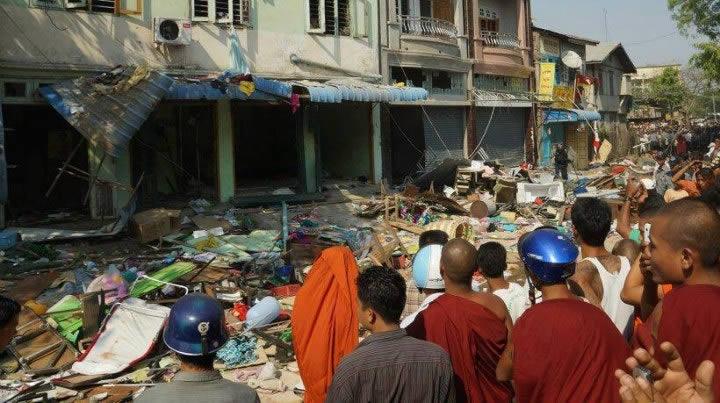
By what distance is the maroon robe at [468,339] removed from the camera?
317 cm

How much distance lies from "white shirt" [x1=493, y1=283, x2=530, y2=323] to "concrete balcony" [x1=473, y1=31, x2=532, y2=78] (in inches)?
738

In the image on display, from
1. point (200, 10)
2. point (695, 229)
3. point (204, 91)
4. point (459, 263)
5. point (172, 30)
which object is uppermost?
point (200, 10)

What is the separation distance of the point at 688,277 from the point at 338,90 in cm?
1292

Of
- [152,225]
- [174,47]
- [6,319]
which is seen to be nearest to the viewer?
[6,319]

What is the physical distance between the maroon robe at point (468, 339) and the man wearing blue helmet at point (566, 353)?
36 centimetres

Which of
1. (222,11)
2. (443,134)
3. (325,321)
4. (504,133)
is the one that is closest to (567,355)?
(325,321)

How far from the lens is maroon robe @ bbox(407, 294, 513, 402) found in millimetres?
3170

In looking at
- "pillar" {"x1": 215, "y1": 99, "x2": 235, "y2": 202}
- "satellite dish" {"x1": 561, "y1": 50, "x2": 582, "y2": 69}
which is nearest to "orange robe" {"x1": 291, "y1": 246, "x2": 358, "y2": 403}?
"pillar" {"x1": 215, "y1": 99, "x2": 235, "y2": 202}

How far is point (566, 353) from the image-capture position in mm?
2662

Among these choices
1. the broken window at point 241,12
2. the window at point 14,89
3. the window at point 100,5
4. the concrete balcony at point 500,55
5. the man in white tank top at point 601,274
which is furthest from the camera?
the concrete balcony at point 500,55

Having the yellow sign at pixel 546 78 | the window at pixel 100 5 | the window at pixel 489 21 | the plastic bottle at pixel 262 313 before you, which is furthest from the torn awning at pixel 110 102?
the yellow sign at pixel 546 78

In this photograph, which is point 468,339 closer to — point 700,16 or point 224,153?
point 224,153

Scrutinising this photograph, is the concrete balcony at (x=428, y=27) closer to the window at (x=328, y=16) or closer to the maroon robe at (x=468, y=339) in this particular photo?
the window at (x=328, y=16)

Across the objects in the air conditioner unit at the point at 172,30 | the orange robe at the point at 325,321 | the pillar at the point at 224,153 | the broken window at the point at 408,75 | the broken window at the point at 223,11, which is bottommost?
the orange robe at the point at 325,321
